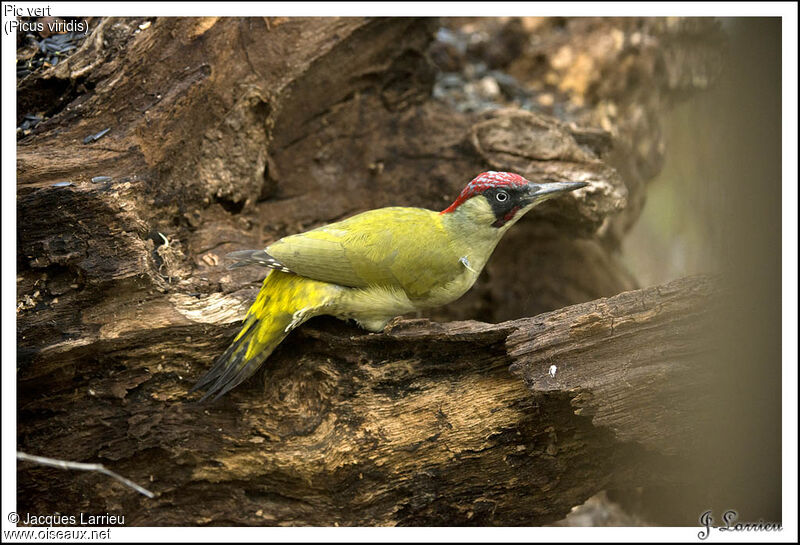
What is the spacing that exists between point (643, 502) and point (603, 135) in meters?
2.61

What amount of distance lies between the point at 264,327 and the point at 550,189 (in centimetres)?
Result: 171

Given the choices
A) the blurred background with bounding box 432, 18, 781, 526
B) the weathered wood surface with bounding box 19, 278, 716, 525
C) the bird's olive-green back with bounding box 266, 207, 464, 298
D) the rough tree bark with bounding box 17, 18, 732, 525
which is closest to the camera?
the blurred background with bounding box 432, 18, 781, 526

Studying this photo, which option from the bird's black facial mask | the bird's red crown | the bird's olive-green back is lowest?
the bird's olive-green back

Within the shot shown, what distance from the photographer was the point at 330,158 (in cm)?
497

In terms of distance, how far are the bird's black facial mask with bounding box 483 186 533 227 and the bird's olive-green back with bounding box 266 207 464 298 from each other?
0.31 meters

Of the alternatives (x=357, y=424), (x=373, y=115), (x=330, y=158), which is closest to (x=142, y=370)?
(x=357, y=424)

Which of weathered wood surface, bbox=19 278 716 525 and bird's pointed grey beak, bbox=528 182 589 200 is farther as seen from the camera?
bird's pointed grey beak, bbox=528 182 589 200

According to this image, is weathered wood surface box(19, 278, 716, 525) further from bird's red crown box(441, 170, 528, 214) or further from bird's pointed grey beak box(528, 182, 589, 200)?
bird's red crown box(441, 170, 528, 214)

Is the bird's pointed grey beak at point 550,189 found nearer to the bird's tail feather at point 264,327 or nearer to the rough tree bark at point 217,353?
the rough tree bark at point 217,353

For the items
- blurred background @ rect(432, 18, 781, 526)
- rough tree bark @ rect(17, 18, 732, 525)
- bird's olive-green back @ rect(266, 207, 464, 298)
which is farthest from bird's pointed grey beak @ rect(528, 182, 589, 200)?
blurred background @ rect(432, 18, 781, 526)

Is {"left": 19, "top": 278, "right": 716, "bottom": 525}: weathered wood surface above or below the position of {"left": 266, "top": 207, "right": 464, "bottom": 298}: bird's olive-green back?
below

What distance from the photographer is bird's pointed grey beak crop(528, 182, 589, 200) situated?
3555mm

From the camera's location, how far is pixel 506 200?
12.2 feet

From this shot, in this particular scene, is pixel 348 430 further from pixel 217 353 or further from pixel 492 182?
pixel 492 182
